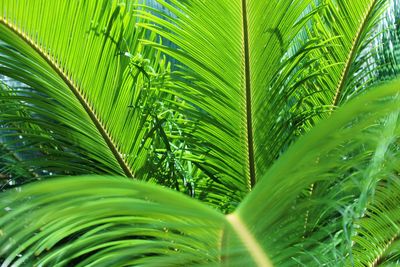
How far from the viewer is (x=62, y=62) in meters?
2.18

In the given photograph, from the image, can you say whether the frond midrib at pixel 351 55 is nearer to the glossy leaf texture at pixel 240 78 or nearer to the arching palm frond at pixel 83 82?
the glossy leaf texture at pixel 240 78

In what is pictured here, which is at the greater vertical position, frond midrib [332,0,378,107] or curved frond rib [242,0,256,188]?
frond midrib [332,0,378,107]

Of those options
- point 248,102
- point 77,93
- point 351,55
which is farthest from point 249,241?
point 351,55

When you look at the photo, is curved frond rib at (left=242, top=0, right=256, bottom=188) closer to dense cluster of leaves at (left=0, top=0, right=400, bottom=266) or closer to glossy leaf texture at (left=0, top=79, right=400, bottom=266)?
dense cluster of leaves at (left=0, top=0, right=400, bottom=266)

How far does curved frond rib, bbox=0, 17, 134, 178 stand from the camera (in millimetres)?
2119

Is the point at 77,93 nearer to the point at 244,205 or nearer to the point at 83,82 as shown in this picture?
the point at 83,82

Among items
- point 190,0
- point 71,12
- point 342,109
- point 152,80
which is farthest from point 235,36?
point 342,109

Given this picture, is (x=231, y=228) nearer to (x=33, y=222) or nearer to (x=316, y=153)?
(x=316, y=153)

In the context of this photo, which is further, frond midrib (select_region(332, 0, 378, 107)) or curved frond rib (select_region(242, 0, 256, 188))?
frond midrib (select_region(332, 0, 378, 107))

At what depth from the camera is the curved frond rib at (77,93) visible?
2.12 meters

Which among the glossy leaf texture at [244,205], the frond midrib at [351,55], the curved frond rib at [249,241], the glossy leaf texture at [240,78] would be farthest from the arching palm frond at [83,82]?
the curved frond rib at [249,241]

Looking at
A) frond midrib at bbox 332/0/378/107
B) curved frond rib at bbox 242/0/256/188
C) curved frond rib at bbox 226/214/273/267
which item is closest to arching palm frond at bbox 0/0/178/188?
curved frond rib at bbox 242/0/256/188

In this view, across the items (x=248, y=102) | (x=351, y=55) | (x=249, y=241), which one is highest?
(x=351, y=55)

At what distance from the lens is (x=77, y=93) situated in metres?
2.22
